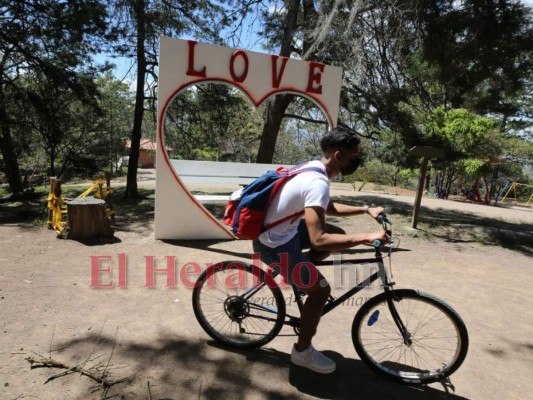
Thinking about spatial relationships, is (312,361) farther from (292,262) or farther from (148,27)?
(148,27)

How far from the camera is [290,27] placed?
31.7ft

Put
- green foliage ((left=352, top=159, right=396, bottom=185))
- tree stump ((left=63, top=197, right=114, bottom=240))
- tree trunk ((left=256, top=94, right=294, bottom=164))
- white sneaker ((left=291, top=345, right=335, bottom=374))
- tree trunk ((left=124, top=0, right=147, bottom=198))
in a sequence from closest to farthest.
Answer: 1. white sneaker ((left=291, top=345, right=335, bottom=374))
2. tree stump ((left=63, top=197, right=114, bottom=240))
3. tree trunk ((left=124, top=0, right=147, bottom=198))
4. tree trunk ((left=256, top=94, right=294, bottom=164))
5. green foliage ((left=352, top=159, right=396, bottom=185))

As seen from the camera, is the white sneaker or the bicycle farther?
the white sneaker

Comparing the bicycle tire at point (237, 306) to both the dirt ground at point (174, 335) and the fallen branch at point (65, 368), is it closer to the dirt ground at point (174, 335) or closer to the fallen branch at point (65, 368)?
the dirt ground at point (174, 335)

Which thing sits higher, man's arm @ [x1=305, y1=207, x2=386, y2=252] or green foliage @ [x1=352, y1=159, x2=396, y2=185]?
man's arm @ [x1=305, y1=207, x2=386, y2=252]

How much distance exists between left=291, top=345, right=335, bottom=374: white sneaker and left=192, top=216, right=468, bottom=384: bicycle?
192 millimetres

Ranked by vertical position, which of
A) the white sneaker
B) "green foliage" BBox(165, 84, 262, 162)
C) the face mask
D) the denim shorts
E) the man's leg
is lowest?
the white sneaker

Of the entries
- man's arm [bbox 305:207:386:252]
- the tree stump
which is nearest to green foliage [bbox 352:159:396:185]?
the tree stump

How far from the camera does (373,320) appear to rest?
264cm

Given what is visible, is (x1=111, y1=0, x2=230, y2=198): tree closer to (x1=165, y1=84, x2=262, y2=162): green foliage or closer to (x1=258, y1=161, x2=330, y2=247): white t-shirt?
(x1=165, y1=84, x2=262, y2=162): green foliage

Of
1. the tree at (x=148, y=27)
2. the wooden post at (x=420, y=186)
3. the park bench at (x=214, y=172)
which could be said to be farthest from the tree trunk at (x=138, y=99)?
the wooden post at (x=420, y=186)

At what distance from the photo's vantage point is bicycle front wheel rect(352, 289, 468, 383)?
2.52 m

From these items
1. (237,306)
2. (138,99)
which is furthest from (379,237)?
(138,99)

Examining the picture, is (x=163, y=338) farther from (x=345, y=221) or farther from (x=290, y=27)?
(x=290, y=27)
